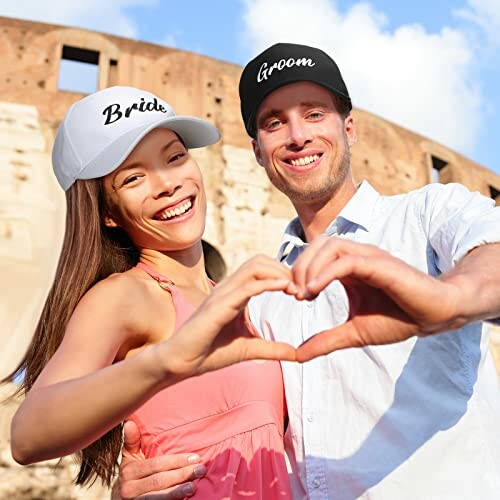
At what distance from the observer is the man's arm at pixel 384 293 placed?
971 mm

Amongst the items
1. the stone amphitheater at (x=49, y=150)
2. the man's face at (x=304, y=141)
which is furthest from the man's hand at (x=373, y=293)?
the stone amphitheater at (x=49, y=150)

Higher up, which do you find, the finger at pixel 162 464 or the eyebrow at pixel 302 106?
the eyebrow at pixel 302 106

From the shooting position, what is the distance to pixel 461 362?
155 cm

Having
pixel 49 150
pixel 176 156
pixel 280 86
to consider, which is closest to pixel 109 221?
pixel 176 156

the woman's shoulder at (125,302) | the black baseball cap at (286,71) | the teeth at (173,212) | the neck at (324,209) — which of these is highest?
the black baseball cap at (286,71)

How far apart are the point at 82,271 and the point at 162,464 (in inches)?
20.5

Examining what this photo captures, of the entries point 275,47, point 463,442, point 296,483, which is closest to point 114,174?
point 275,47

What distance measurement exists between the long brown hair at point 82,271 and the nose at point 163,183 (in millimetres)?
145

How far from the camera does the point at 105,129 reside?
167 cm

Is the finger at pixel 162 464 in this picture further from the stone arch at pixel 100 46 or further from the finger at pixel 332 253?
the stone arch at pixel 100 46

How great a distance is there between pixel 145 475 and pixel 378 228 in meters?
0.93

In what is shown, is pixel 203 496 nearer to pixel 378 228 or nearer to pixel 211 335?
pixel 211 335

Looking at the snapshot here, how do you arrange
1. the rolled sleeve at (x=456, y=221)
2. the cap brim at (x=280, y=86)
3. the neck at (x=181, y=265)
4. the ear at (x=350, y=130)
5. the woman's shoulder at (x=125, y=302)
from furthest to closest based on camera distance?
the ear at (x=350, y=130)
the cap brim at (x=280, y=86)
the neck at (x=181, y=265)
the woman's shoulder at (x=125, y=302)
the rolled sleeve at (x=456, y=221)

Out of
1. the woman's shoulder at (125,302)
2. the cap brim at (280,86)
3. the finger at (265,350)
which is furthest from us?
the cap brim at (280,86)
